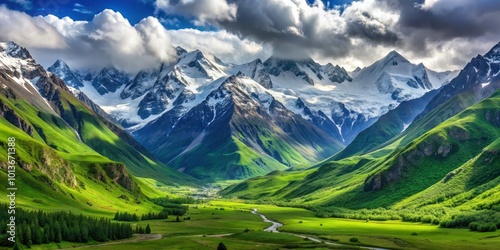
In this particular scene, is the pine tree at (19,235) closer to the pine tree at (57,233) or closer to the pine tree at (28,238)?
the pine tree at (28,238)

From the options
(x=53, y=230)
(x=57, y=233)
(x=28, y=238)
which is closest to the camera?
(x=28, y=238)

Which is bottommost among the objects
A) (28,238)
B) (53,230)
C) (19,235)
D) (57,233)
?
(28,238)

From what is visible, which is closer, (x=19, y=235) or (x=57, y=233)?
(x=19, y=235)

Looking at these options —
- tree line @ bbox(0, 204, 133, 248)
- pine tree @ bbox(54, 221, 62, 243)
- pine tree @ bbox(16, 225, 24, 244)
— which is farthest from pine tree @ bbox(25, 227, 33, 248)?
pine tree @ bbox(54, 221, 62, 243)

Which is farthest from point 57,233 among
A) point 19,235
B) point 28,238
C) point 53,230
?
point 19,235

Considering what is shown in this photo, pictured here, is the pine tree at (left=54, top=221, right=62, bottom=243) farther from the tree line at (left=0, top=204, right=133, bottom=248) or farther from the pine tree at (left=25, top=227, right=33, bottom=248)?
the pine tree at (left=25, top=227, right=33, bottom=248)

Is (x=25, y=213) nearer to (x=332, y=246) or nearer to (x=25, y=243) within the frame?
(x=25, y=243)

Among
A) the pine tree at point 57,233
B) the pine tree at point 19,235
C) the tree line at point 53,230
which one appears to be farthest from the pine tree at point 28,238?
the pine tree at point 57,233

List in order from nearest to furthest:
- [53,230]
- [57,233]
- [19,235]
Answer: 1. [19,235]
2. [53,230]
3. [57,233]

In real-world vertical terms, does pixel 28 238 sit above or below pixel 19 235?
below

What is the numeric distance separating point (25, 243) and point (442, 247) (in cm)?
12728

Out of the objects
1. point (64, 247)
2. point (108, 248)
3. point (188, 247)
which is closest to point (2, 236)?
point (64, 247)

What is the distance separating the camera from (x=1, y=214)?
609 feet

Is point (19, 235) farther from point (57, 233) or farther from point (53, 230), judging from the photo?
point (57, 233)
